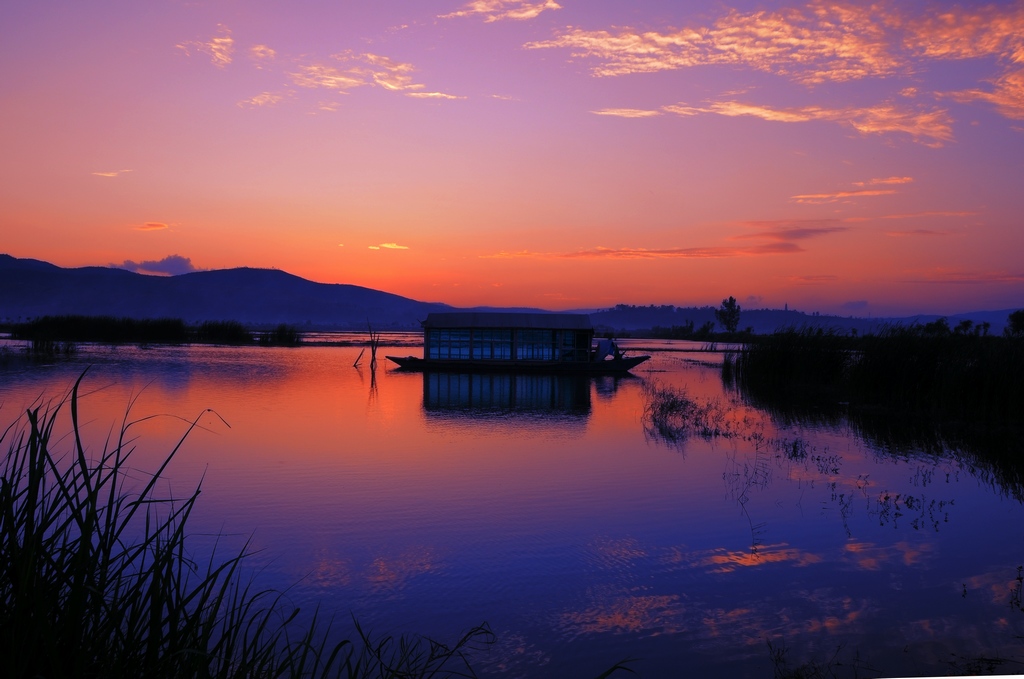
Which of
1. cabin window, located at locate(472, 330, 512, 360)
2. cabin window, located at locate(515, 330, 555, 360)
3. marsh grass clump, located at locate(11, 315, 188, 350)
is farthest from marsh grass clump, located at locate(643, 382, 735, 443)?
marsh grass clump, located at locate(11, 315, 188, 350)

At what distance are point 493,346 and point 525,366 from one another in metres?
2.16

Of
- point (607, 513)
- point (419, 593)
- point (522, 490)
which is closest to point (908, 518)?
point (607, 513)

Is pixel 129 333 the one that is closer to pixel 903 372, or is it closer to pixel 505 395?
pixel 505 395

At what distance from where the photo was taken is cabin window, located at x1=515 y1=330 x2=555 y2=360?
124 feet

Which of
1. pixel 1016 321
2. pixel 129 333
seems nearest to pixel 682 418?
pixel 129 333

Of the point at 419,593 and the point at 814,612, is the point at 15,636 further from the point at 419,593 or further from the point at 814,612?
the point at 814,612

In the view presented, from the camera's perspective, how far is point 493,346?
3794 centimetres

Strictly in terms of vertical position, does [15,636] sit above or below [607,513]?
above

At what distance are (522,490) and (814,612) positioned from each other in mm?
5803

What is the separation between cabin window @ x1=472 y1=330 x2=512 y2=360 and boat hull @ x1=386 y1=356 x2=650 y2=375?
0.49 meters

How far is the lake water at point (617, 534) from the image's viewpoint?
6.81 m

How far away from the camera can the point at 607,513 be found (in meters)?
11.1

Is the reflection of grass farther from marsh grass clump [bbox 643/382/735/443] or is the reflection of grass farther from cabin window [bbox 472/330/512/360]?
cabin window [bbox 472/330/512/360]

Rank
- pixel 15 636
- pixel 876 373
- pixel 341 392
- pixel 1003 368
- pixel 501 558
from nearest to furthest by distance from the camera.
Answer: pixel 15 636
pixel 501 558
pixel 1003 368
pixel 876 373
pixel 341 392
